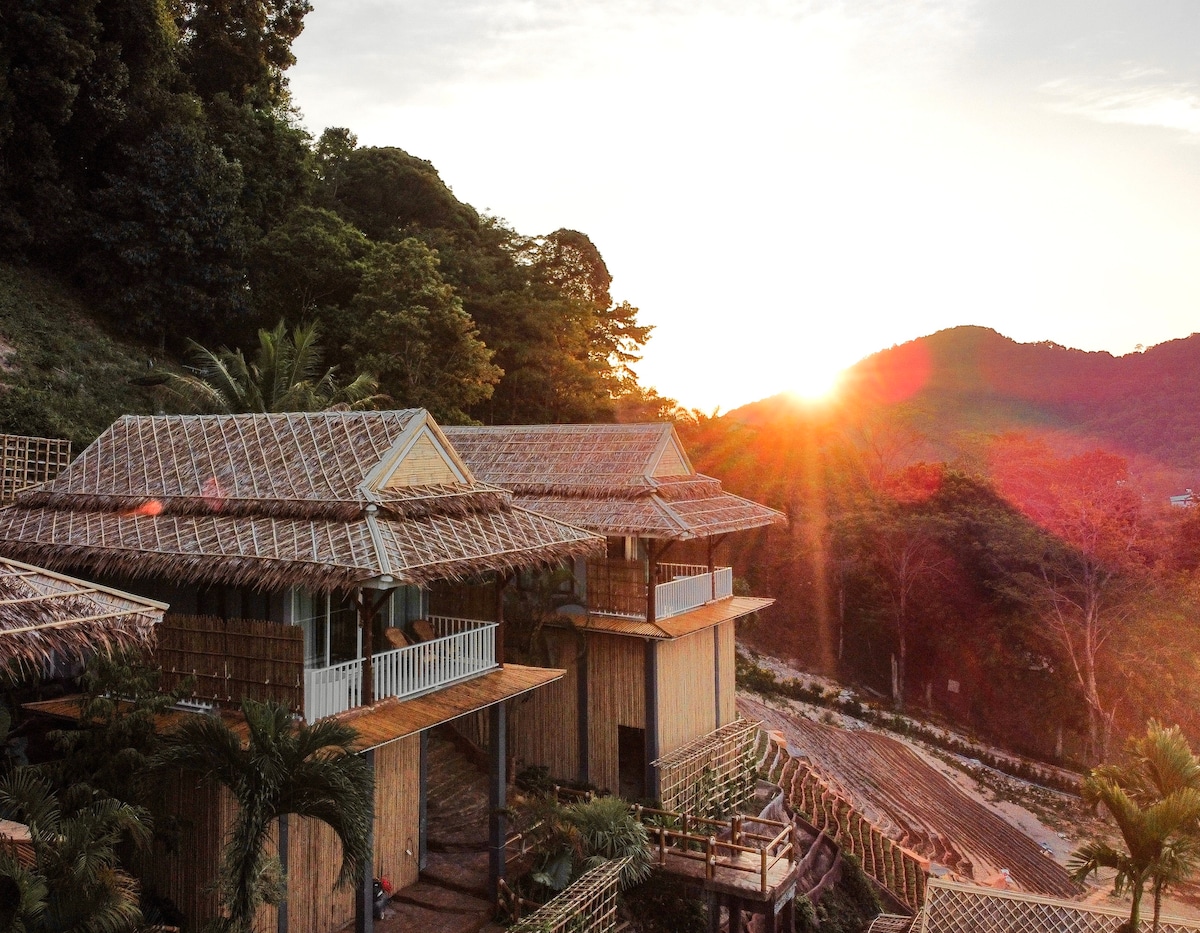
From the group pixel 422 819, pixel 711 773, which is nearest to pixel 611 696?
pixel 711 773

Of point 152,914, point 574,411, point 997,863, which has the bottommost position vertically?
point 997,863

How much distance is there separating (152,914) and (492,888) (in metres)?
4.23

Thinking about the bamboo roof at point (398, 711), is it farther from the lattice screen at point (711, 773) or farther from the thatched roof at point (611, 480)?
the lattice screen at point (711, 773)

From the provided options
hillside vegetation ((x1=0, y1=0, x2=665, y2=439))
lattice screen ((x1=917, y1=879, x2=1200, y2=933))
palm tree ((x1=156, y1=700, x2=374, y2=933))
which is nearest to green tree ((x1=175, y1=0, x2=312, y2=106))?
hillside vegetation ((x1=0, y1=0, x2=665, y2=439))

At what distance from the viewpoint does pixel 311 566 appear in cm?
952

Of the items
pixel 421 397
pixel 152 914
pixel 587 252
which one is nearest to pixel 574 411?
pixel 421 397

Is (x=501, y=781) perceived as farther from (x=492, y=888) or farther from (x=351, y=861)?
(x=351, y=861)

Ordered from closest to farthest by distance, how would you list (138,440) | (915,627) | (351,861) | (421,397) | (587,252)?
1. (351,861)
2. (138,440)
3. (421,397)
4. (915,627)
5. (587,252)

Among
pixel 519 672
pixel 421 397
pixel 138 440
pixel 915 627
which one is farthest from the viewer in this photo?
pixel 915 627

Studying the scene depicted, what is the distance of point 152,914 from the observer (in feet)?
29.1

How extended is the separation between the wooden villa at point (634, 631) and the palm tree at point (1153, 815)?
6520mm

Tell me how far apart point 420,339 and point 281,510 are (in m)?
14.4

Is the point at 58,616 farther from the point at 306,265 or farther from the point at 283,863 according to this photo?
the point at 306,265

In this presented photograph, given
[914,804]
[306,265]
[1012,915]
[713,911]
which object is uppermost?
[306,265]
